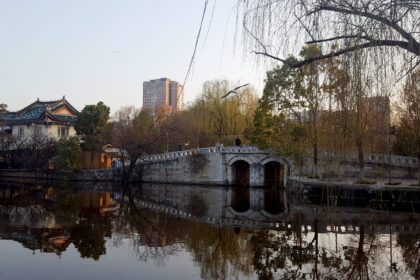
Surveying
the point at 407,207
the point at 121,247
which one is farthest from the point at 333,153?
the point at 407,207

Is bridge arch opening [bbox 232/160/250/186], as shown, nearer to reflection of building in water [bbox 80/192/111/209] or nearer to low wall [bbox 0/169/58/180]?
reflection of building in water [bbox 80/192/111/209]

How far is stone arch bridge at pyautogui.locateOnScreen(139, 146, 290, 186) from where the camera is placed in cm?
2895

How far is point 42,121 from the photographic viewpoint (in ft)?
131

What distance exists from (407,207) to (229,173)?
14571 mm

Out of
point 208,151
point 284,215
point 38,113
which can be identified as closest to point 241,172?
point 208,151

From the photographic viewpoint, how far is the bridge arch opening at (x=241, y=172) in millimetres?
30356

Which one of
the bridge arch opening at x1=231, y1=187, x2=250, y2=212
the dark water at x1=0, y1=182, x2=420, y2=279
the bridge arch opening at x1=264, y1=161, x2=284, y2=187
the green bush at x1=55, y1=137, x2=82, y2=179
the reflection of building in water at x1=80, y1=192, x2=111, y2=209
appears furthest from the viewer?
the green bush at x1=55, y1=137, x2=82, y2=179

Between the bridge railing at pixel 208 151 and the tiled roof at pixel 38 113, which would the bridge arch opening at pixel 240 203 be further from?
the tiled roof at pixel 38 113

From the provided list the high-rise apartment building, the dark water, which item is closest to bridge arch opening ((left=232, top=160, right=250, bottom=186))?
the dark water

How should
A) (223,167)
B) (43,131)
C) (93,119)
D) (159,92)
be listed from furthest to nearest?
(159,92)
(43,131)
(93,119)
(223,167)

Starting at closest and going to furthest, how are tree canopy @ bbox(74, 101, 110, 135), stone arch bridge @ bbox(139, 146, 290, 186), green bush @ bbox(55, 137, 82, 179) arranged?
stone arch bridge @ bbox(139, 146, 290, 186), green bush @ bbox(55, 137, 82, 179), tree canopy @ bbox(74, 101, 110, 135)

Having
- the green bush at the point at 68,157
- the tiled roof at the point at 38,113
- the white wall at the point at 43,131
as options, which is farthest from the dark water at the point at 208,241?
the tiled roof at the point at 38,113

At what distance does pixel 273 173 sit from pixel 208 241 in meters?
21.3

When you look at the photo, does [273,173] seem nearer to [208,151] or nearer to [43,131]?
[208,151]
